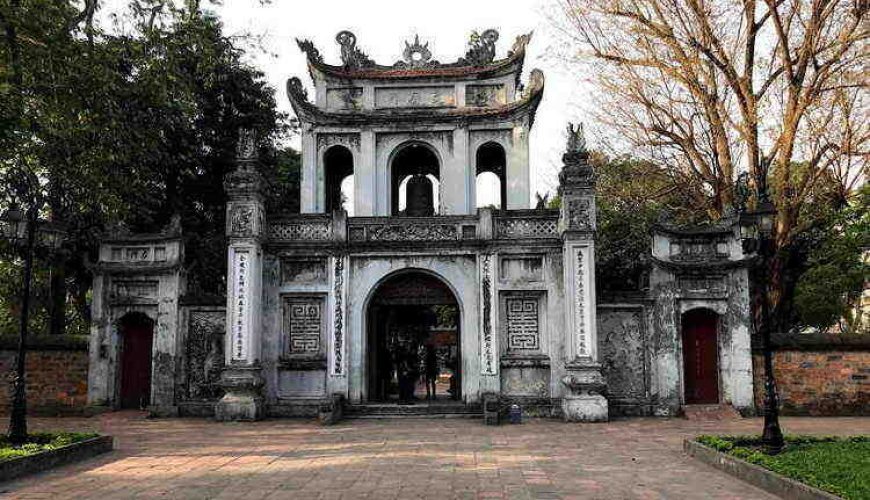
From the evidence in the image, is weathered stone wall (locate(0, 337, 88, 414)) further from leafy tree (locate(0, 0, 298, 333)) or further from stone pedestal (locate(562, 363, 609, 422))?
stone pedestal (locate(562, 363, 609, 422))

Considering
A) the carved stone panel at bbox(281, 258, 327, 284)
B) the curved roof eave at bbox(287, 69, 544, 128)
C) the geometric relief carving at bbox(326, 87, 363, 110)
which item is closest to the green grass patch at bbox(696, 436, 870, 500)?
the carved stone panel at bbox(281, 258, 327, 284)

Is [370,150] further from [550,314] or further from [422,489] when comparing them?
Answer: [422,489]

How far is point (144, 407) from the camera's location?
1686 cm

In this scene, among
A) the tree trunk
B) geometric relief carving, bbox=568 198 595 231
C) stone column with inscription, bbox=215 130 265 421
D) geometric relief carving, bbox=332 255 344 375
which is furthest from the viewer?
the tree trunk

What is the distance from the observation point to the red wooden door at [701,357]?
16312 mm

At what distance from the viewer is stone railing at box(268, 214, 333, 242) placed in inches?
659

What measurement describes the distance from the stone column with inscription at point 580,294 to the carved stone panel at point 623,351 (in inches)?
40.8

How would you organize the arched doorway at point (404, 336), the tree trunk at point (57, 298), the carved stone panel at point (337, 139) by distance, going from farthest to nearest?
1. the tree trunk at point (57, 298)
2. the carved stone panel at point (337, 139)
3. the arched doorway at point (404, 336)

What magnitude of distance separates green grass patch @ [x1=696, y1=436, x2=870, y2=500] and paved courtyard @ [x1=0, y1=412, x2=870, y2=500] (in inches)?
18.7

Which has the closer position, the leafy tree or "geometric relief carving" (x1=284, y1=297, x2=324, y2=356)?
the leafy tree

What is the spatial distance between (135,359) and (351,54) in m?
9.35

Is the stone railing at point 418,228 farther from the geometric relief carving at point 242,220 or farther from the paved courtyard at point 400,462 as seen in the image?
the paved courtyard at point 400,462

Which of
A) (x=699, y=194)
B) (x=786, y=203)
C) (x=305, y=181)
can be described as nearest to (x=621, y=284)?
(x=699, y=194)

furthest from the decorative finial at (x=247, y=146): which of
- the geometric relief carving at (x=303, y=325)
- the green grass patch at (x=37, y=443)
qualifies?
the green grass patch at (x=37, y=443)
